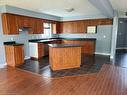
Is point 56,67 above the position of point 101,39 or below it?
below

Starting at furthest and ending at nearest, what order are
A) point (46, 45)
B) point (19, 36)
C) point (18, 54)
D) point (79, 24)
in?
point (79, 24), point (46, 45), point (19, 36), point (18, 54)

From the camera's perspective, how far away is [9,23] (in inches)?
183

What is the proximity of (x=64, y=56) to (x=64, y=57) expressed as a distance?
0.04 meters

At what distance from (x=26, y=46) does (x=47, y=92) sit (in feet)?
12.4

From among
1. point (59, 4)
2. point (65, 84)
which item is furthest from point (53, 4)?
point (65, 84)

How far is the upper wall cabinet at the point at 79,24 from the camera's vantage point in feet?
A: 21.9

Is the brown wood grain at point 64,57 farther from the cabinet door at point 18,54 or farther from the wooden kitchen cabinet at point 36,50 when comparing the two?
the wooden kitchen cabinet at point 36,50

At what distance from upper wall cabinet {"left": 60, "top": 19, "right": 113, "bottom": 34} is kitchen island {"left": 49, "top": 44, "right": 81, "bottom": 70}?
10.6ft

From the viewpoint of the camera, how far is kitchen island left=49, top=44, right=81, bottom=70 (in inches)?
164

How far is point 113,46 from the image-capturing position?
6.06m

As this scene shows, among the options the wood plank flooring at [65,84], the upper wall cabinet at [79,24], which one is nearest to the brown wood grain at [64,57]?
the wood plank flooring at [65,84]

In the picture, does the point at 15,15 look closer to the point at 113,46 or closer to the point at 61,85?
the point at 61,85

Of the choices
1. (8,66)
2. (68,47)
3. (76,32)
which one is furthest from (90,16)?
(8,66)

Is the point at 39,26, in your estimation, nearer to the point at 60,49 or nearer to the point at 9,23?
the point at 9,23
